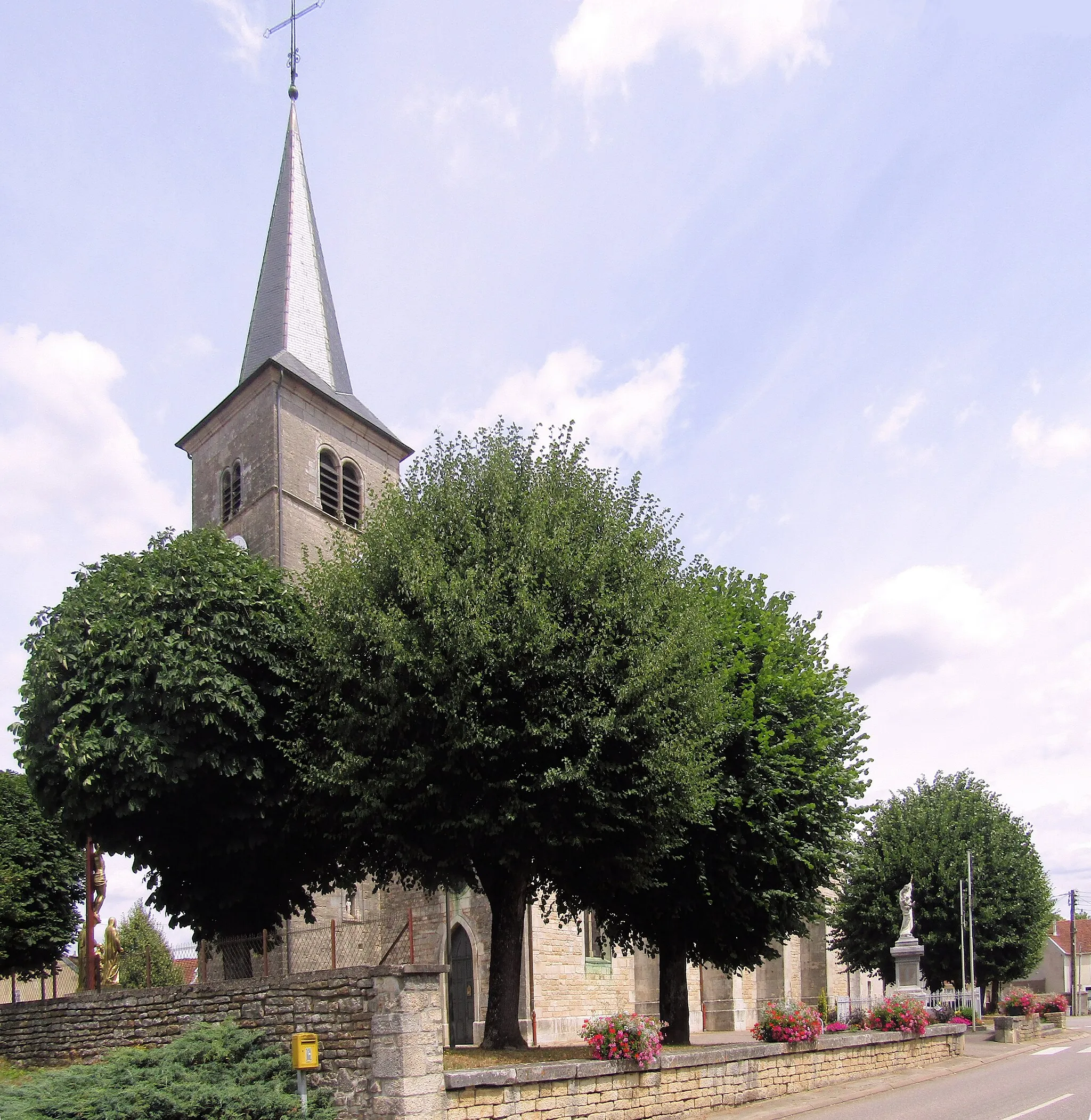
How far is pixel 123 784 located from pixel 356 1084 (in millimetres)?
6727

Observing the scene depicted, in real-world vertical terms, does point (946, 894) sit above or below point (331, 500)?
below

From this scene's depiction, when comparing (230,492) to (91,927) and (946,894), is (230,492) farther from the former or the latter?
(946,894)

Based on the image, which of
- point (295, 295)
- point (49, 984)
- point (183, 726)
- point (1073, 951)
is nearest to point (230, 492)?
point (295, 295)

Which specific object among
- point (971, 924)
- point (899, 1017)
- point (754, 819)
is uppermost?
point (754, 819)

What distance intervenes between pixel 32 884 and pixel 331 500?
13.9 meters

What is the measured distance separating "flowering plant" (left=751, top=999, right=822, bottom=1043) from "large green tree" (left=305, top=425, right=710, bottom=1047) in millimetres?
3307

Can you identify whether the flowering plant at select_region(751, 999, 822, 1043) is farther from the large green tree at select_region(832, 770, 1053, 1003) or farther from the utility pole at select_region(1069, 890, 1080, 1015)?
the utility pole at select_region(1069, 890, 1080, 1015)

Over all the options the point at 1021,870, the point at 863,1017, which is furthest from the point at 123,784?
the point at 1021,870

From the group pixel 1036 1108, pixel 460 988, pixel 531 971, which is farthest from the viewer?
pixel 460 988

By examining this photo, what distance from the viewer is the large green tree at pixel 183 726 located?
51.4 feet

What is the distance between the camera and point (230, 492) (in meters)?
33.2

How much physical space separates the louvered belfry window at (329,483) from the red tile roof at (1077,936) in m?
65.0

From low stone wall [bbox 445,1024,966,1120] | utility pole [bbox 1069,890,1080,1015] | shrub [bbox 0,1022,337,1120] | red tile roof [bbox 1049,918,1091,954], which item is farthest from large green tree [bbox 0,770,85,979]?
red tile roof [bbox 1049,918,1091,954]

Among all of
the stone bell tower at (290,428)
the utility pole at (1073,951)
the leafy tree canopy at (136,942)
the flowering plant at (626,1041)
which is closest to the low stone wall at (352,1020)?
the flowering plant at (626,1041)
